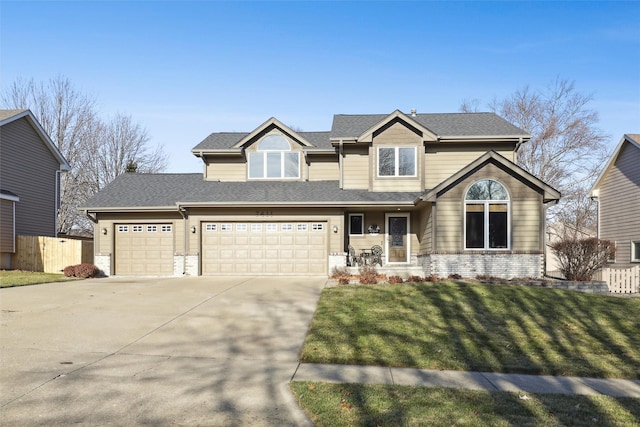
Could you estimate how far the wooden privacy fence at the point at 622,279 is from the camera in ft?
54.6

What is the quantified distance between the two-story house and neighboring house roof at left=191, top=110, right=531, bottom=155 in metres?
0.09

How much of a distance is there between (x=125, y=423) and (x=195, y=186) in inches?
633

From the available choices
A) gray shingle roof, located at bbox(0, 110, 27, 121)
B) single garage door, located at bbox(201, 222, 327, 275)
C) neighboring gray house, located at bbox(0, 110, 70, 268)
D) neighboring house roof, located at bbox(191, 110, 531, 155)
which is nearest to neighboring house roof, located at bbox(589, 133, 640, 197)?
neighboring house roof, located at bbox(191, 110, 531, 155)

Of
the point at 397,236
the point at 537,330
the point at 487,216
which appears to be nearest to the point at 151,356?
the point at 537,330

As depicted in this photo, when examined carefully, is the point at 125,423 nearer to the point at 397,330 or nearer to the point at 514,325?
the point at 397,330

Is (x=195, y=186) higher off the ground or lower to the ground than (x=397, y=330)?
higher

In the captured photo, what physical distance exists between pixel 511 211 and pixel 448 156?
4.02 metres

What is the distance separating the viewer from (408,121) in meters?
18.5

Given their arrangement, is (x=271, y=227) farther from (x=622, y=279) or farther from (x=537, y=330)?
(x=622, y=279)

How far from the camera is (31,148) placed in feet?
75.9

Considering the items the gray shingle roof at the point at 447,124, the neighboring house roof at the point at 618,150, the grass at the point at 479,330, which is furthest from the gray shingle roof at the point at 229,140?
the neighboring house roof at the point at 618,150

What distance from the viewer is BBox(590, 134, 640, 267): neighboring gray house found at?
19.7 metres

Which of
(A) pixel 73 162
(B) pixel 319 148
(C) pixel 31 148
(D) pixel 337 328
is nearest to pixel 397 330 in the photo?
(D) pixel 337 328

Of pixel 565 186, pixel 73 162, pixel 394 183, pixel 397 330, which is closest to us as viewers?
pixel 397 330
